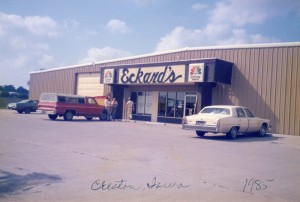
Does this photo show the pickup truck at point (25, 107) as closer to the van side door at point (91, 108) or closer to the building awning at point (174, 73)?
the building awning at point (174, 73)

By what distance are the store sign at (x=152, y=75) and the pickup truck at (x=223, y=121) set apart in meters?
6.97

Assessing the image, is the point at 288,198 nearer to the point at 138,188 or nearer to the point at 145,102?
the point at 138,188

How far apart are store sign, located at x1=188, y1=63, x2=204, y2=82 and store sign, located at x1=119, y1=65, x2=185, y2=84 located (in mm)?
769

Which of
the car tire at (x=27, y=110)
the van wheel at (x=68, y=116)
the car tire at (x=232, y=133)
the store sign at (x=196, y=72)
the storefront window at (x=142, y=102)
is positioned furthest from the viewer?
the car tire at (x=27, y=110)

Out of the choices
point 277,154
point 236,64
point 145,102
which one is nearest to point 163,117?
point 145,102

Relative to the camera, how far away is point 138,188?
621cm

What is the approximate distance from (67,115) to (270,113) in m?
13.5

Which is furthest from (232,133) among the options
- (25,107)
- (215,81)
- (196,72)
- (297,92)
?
(25,107)

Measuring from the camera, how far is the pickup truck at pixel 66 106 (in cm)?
2284

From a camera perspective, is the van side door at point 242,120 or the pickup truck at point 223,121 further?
the van side door at point 242,120

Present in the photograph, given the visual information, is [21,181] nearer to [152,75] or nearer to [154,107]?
[152,75]

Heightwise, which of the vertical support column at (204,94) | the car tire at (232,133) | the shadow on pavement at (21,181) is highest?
the vertical support column at (204,94)

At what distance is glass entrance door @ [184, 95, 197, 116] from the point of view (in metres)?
24.2

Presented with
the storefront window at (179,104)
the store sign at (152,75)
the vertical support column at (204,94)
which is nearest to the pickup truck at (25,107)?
the store sign at (152,75)
